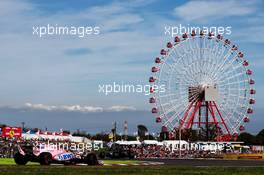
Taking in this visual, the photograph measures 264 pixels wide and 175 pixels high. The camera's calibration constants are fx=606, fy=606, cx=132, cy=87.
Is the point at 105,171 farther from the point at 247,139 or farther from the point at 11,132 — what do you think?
the point at 247,139

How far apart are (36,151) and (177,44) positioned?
6396cm

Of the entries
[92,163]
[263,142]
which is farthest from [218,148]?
[263,142]

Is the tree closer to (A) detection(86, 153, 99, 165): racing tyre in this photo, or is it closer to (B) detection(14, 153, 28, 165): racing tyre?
(A) detection(86, 153, 99, 165): racing tyre

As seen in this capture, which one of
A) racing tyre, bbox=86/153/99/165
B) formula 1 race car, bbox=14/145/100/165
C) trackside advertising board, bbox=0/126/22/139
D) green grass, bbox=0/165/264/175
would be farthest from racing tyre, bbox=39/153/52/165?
trackside advertising board, bbox=0/126/22/139

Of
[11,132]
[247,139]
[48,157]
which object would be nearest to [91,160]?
[48,157]

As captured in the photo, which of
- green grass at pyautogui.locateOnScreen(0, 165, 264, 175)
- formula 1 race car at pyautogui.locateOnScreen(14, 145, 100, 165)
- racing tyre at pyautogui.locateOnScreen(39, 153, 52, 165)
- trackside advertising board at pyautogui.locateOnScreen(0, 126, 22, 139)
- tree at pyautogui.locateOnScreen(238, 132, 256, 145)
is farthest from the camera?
tree at pyautogui.locateOnScreen(238, 132, 256, 145)

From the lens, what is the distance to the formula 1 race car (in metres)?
43.7

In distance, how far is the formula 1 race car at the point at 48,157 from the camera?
43.7m

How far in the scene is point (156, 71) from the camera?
103688 mm

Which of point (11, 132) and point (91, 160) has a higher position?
point (11, 132)

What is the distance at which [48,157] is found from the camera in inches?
1713

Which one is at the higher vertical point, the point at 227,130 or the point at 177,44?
the point at 177,44

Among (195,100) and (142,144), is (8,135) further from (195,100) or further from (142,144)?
(195,100)

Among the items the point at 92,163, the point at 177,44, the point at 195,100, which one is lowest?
the point at 92,163
